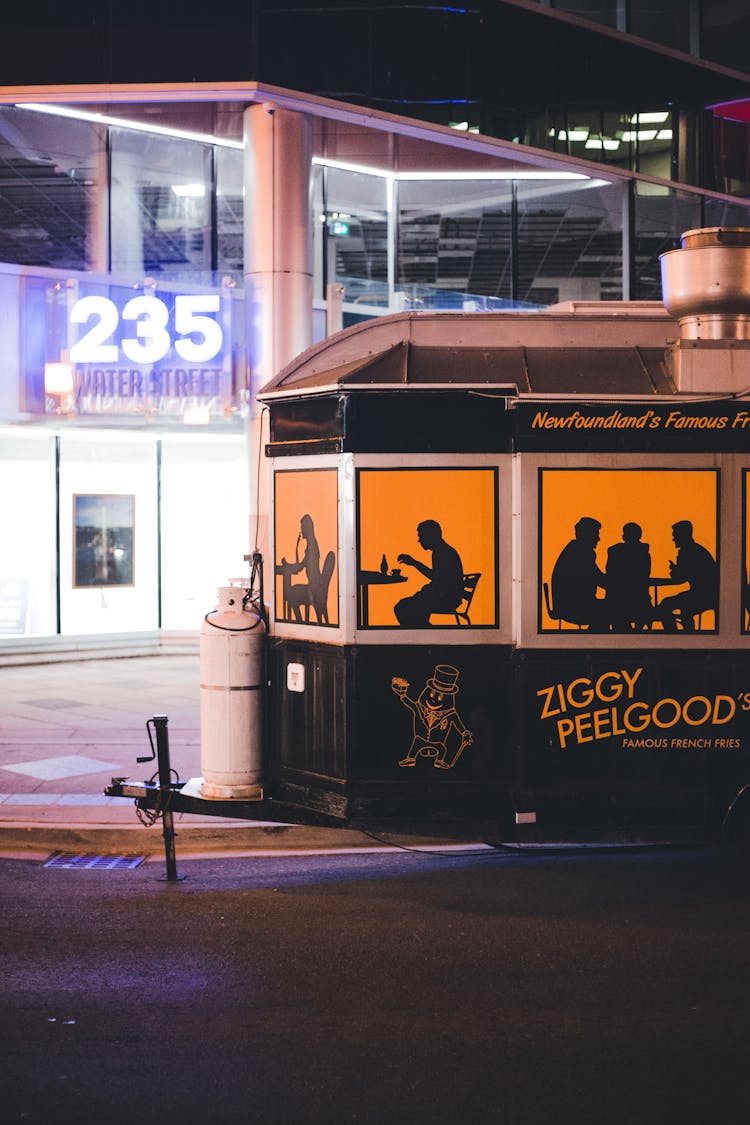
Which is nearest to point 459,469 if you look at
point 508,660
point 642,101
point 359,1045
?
point 508,660

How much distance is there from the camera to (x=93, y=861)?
8.14m

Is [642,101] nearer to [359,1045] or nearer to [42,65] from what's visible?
Result: [42,65]

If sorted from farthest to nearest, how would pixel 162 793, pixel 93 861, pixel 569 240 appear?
pixel 569 240
pixel 93 861
pixel 162 793

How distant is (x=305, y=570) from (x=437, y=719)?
1197 millimetres

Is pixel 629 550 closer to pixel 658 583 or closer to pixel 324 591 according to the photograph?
pixel 658 583

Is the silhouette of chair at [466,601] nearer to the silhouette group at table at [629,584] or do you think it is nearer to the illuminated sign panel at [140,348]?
the silhouette group at table at [629,584]

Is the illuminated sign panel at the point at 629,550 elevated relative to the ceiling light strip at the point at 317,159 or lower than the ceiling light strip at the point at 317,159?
lower

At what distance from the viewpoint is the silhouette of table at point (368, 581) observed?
699 centimetres

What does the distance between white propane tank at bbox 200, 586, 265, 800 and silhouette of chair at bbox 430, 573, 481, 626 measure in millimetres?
1275

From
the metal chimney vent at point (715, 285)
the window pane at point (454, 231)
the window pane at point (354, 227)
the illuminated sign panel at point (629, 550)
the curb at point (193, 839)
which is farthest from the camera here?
the window pane at point (454, 231)

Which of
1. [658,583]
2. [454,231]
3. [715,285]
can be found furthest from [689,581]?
[454,231]

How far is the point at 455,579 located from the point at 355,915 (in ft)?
6.35

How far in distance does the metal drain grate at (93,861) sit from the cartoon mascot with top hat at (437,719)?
86.5 inches

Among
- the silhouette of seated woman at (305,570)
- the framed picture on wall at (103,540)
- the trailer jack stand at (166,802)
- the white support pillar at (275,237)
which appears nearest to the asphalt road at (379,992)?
the trailer jack stand at (166,802)
